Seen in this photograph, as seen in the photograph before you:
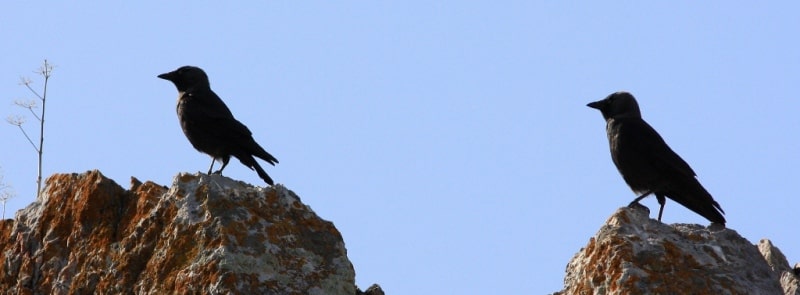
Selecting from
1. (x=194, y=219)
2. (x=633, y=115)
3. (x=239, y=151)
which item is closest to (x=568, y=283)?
(x=194, y=219)

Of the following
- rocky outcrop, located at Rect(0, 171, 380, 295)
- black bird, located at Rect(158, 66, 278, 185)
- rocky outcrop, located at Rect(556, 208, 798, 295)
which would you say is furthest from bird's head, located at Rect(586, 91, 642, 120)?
rocky outcrop, located at Rect(0, 171, 380, 295)

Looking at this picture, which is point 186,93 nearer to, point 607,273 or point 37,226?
point 37,226

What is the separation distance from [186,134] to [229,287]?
270 inches

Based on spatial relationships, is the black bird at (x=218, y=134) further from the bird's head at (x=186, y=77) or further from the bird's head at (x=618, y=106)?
the bird's head at (x=618, y=106)

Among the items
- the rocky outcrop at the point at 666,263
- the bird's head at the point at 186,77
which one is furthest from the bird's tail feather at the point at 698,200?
the bird's head at the point at 186,77

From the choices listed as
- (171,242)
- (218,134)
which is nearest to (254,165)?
(218,134)

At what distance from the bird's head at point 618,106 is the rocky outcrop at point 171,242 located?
20.1 feet

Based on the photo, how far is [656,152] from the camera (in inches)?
423

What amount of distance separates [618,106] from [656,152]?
1.28m

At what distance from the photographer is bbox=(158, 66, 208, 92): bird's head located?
1317 cm

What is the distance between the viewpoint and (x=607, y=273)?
6.07 metres

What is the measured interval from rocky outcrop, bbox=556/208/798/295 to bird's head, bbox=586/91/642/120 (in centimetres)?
518

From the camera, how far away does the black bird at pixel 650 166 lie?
10406 mm

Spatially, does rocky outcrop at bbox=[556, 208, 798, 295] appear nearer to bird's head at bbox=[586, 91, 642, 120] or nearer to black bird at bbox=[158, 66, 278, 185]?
bird's head at bbox=[586, 91, 642, 120]
